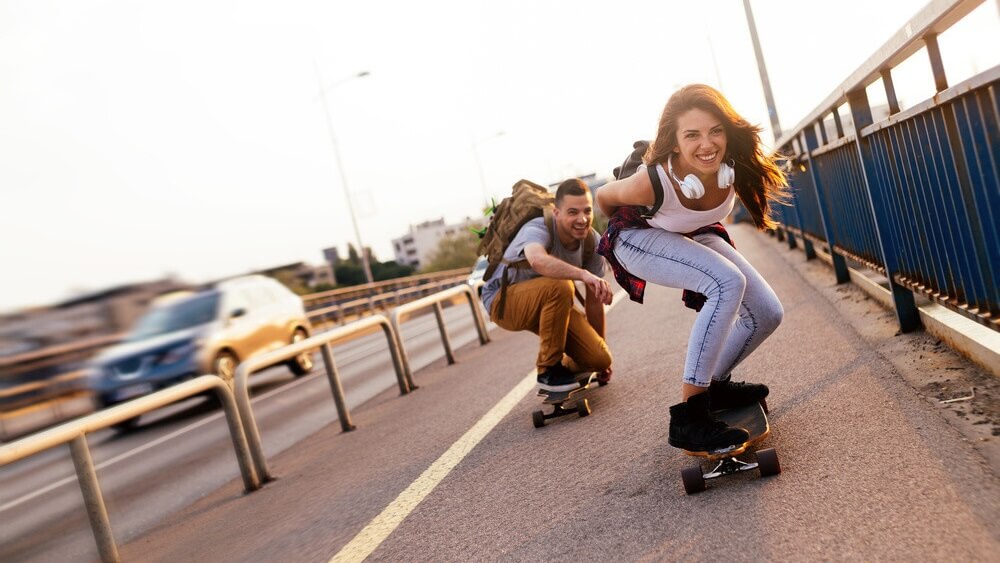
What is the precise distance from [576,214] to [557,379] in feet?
3.44

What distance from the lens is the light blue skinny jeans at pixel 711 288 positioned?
13.2ft

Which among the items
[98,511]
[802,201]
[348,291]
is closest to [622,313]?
[802,201]

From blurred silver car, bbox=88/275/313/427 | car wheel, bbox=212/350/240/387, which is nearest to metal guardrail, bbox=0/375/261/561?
blurred silver car, bbox=88/275/313/427

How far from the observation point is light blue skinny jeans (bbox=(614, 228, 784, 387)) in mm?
4016

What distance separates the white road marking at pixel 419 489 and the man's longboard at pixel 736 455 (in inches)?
56.3

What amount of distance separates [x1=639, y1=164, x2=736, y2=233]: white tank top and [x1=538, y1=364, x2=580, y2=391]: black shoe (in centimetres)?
181

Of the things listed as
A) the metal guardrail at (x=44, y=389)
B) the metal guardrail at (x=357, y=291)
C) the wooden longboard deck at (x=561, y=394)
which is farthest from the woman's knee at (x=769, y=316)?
the metal guardrail at (x=357, y=291)

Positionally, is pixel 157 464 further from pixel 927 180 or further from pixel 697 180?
pixel 927 180

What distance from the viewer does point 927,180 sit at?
14.4 feet

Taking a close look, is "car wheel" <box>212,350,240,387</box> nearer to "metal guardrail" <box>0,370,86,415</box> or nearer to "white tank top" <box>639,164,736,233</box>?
"metal guardrail" <box>0,370,86,415</box>

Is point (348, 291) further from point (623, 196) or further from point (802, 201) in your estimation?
point (623, 196)

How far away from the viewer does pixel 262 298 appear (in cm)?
1588

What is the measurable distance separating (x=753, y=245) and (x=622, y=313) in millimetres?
7874

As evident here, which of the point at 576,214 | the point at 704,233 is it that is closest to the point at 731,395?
the point at 704,233
